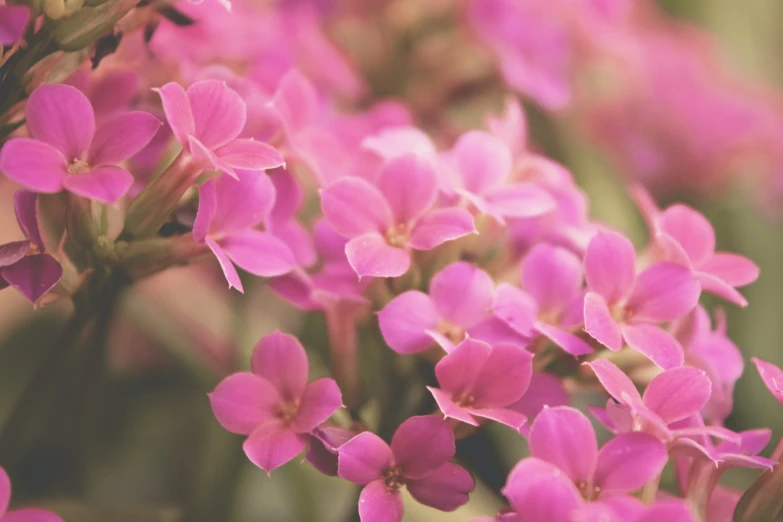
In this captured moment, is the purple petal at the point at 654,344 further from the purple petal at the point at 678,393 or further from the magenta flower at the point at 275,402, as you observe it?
the magenta flower at the point at 275,402

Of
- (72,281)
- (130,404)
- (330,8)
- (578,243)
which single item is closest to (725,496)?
(578,243)

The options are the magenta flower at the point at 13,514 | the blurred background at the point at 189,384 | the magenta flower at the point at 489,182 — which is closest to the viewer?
the magenta flower at the point at 13,514

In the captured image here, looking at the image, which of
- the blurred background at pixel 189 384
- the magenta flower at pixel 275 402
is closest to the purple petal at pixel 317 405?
the magenta flower at pixel 275 402

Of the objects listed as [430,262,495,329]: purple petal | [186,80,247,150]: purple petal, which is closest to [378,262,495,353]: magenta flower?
[430,262,495,329]: purple petal

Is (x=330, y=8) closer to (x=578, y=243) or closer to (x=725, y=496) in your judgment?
(x=578, y=243)

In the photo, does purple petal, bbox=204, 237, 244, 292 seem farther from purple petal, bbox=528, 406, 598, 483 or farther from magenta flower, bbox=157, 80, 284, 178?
purple petal, bbox=528, 406, 598, 483

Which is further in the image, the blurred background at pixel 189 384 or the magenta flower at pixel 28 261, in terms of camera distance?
the blurred background at pixel 189 384

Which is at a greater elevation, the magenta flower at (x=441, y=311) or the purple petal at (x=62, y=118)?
the purple petal at (x=62, y=118)
